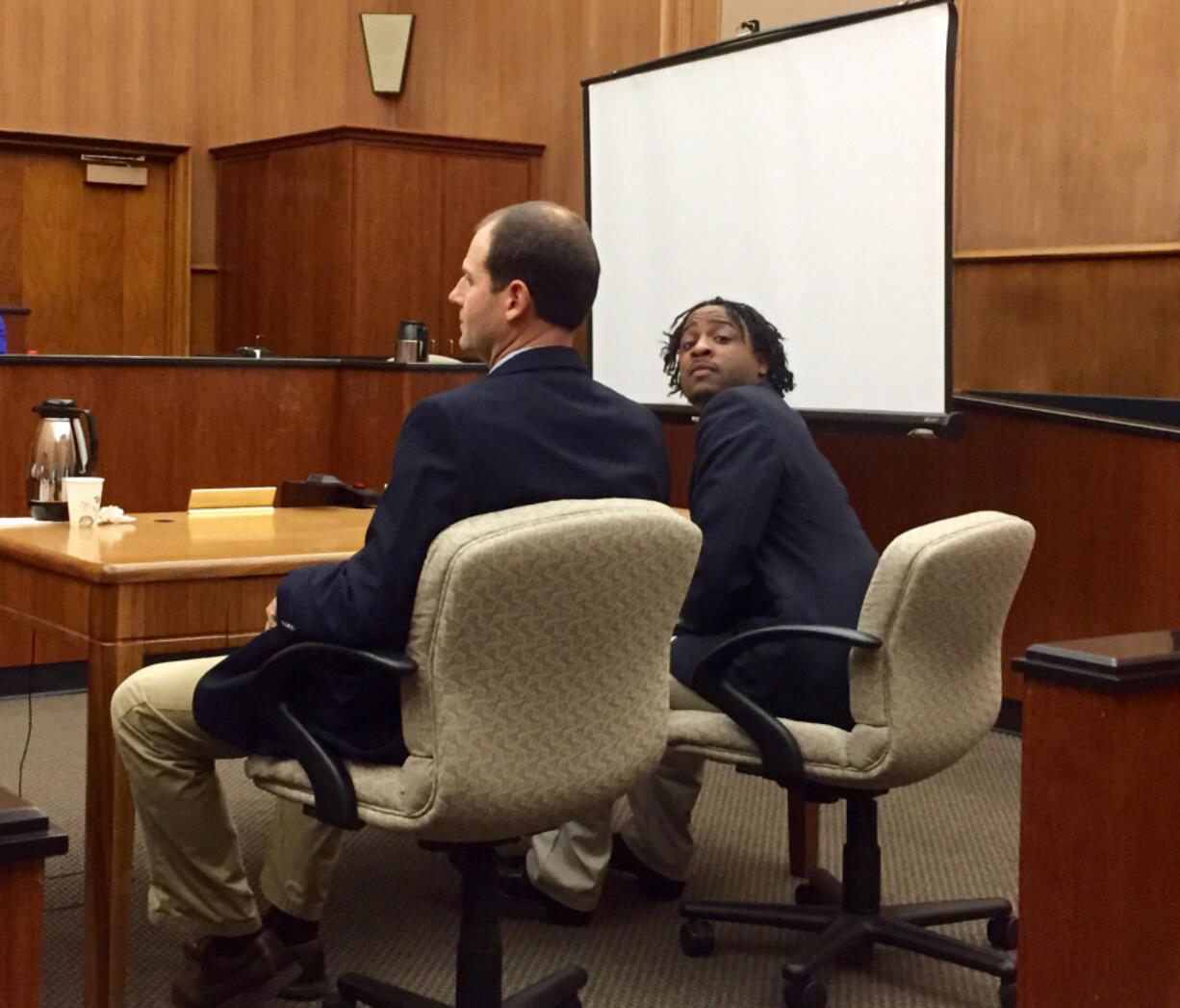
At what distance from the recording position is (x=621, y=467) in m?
2.30

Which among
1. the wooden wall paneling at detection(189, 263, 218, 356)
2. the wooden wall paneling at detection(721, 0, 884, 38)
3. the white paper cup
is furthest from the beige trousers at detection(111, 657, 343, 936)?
the wooden wall paneling at detection(189, 263, 218, 356)

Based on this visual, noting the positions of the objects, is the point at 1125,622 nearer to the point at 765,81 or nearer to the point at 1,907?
the point at 765,81

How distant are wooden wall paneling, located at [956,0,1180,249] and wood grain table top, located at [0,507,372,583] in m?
3.36

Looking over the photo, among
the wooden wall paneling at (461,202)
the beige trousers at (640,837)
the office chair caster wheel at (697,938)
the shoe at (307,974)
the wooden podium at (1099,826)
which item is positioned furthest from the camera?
Result: the wooden wall paneling at (461,202)

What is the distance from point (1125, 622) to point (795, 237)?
1.53m

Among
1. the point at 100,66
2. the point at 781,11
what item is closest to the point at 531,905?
the point at 781,11

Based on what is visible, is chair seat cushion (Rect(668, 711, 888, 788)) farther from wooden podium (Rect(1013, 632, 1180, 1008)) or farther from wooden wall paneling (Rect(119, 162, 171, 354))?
wooden wall paneling (Rect(119, 162, 171, 354))

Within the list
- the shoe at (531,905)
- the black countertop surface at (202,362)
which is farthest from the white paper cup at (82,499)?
the black countertop surface at (202,362)

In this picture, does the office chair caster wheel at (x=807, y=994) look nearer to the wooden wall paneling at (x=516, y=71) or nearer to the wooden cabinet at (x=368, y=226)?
the wooden cabinet at (x=368, y=226)

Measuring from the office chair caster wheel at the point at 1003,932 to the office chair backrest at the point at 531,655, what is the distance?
1071mm

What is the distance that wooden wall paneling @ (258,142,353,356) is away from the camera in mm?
7945

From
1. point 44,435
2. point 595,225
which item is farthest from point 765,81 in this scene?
point 44,435

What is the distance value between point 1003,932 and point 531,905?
0.90m

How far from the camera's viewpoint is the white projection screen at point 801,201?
4.47m
